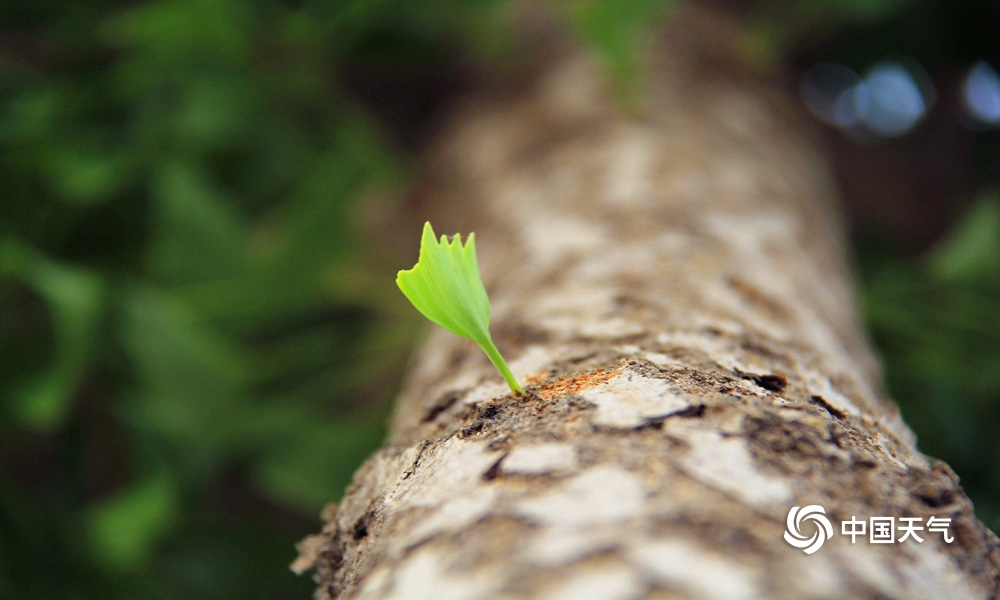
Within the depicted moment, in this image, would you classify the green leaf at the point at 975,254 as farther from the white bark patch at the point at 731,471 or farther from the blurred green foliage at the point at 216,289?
the white bark patch at the point at 731,471

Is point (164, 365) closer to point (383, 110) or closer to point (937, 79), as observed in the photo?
point (383, 110)

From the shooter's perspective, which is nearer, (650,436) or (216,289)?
(650,436)

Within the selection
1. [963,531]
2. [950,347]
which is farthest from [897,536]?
[950,347]

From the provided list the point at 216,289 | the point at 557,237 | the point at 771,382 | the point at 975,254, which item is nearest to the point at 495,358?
the point at 771,382

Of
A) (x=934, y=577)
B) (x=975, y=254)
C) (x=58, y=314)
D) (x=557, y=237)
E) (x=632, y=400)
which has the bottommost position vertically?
(x=934, y=577)

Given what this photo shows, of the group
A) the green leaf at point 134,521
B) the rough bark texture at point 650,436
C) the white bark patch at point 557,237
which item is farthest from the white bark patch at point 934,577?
the green leaf at point 134,521

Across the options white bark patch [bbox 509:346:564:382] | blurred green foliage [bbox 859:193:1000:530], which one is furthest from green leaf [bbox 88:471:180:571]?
blurred green foliage [bbox 859:193:1000:530]

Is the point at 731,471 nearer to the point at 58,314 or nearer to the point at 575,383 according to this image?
the point at 575,383
